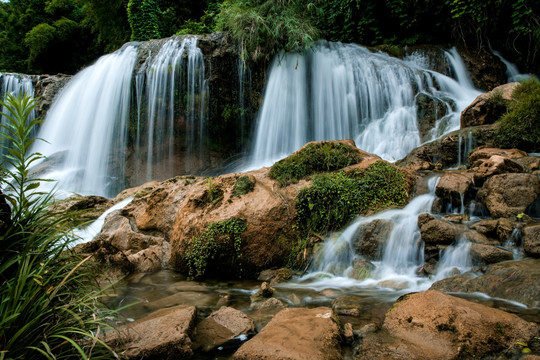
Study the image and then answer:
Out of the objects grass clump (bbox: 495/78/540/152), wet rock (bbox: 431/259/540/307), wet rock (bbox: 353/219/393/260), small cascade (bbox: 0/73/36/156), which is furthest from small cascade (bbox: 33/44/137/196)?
wet rock (bbox: 431/259/540/307)

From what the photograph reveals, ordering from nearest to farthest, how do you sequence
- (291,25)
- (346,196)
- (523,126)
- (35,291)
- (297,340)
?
(35,291)
(297,340)
(346,196)
(523,126)
(291,25)

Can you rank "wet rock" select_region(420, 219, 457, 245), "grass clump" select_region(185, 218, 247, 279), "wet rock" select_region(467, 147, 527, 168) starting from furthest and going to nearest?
"wet rock" select_region(467, 147, 527, 168), "grass clump" select_region(185, 218, 247, 279), "wet rock" select_region(420, 219, 457, 245)

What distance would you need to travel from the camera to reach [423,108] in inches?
417

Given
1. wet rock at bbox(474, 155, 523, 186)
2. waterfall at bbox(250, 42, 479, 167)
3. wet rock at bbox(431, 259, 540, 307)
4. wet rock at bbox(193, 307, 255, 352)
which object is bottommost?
wet rock at bbox(193, 307, 255, 352)

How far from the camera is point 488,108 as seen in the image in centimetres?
826

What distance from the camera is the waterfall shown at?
11.1 m

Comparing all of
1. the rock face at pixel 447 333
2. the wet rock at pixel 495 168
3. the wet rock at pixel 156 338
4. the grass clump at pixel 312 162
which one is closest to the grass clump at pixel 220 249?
the grass clump at pixel 312 162

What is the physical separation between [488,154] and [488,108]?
2427mm

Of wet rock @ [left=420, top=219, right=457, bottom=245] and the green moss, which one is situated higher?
the green moss

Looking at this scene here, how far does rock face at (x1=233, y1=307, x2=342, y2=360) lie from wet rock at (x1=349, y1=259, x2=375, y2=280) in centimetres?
178

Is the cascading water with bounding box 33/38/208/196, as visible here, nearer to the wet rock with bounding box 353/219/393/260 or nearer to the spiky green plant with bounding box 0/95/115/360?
the wet rock with bounding box 353/219/393/260

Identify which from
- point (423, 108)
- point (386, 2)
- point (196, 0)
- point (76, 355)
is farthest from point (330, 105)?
point (196, 0)

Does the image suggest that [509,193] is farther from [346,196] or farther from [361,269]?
[361,269]

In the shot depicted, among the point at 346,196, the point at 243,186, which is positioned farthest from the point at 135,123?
the point at 346,196
